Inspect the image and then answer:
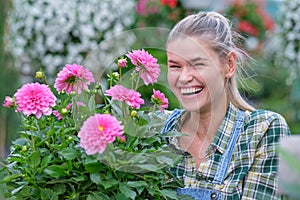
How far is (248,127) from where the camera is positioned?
164 cm

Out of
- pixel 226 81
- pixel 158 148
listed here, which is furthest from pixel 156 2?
pixel 158 148

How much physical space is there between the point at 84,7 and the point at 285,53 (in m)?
1.64

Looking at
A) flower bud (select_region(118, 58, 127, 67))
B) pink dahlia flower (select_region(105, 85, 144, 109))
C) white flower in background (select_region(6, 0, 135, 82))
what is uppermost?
white flower in background (select_region(6, 0, 135, 82))

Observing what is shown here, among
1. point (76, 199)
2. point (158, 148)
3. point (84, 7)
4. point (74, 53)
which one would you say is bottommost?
point (76, 199)

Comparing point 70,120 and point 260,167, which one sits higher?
point 70,120

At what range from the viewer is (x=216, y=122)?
5.66 ft

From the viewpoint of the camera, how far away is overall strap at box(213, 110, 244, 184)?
1.60m

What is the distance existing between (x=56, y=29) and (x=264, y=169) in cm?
267

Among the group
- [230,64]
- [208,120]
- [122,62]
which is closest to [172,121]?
[208,120]

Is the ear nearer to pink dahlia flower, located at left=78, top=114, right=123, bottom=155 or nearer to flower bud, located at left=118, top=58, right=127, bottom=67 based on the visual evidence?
flower bud, located at left=118, top=58, right=127, bottom=67

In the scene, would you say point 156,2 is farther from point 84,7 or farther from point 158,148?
point 158,148

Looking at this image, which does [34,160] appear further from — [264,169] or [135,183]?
[264,169]

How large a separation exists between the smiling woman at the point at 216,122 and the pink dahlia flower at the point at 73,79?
23 cm

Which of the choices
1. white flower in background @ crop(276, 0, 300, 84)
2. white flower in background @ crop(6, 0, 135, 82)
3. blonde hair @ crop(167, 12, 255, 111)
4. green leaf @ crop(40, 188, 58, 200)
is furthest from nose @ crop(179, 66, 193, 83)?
white flower in background @ crop(276, 0, 300, 84)
